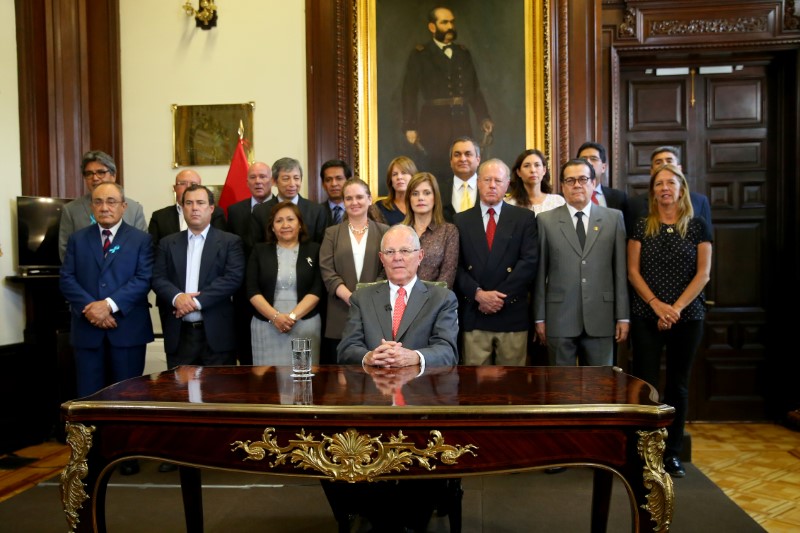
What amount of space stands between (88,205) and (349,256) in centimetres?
198

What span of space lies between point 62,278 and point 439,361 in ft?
8.33

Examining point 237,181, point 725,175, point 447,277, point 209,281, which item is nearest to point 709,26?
point 725,175

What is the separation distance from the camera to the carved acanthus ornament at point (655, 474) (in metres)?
2.12

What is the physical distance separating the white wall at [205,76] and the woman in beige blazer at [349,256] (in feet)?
5.83

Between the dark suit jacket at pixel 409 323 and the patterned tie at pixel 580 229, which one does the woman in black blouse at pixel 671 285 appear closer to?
the patterned tie at pixel 580 229

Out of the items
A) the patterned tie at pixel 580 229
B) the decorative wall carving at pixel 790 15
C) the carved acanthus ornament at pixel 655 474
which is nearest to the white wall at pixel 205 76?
the patterned tie at pixel 580 229

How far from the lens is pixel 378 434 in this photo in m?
2.15

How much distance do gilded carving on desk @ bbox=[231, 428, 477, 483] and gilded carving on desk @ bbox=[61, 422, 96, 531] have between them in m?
0.51

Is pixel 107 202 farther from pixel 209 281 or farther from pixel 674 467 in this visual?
pixel 674 467

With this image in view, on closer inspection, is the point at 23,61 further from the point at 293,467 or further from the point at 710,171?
the point at 710,171

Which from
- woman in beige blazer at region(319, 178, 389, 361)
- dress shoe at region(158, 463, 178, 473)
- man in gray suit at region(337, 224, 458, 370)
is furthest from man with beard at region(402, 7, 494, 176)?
dress shoe at region(158, 463, 178, 473)

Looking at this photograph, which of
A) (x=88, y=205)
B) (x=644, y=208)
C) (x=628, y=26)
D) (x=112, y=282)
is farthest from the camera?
(x=628, y=26)

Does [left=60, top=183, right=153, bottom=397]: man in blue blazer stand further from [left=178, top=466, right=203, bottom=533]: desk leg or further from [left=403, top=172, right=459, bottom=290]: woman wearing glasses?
[left=403, top=172, right=459, bottom=290]: woman wearing glasses

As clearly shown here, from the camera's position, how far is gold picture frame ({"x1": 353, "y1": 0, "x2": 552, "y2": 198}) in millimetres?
5688
